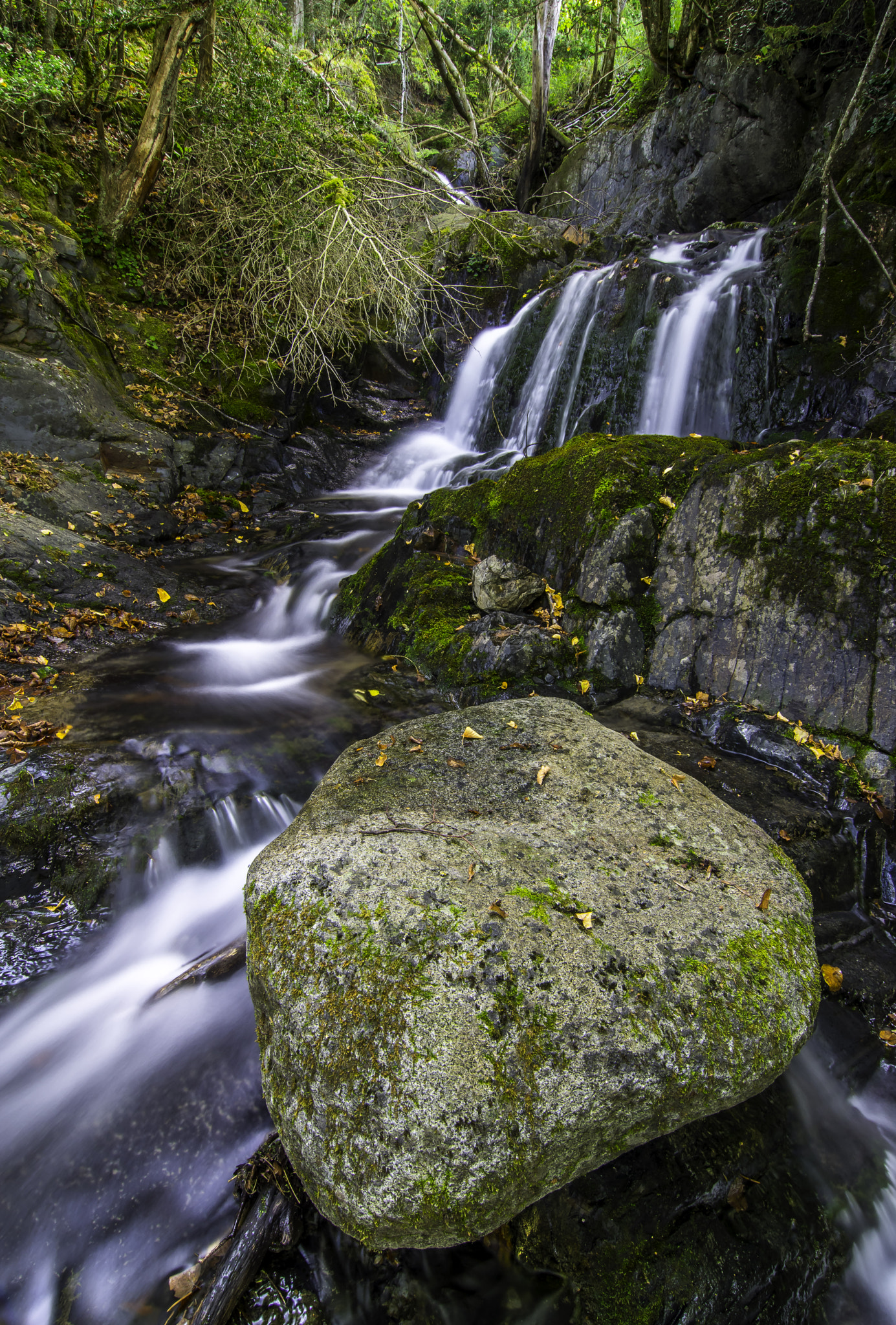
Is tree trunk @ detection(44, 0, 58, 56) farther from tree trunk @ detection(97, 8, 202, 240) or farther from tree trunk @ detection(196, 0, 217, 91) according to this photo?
tree trunk @ detection(196, 0, 217, 91)

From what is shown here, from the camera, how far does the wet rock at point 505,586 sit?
15.9 ft

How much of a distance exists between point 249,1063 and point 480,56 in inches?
523

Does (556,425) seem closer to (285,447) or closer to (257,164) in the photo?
(285,447)

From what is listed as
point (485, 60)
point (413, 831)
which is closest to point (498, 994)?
point (413, 831)

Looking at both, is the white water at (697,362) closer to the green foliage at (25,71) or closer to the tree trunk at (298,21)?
the green foliage at (25,71)

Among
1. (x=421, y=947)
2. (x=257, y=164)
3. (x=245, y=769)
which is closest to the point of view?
(x=421, y=947)

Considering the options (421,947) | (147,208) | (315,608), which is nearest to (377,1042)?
(421,947)

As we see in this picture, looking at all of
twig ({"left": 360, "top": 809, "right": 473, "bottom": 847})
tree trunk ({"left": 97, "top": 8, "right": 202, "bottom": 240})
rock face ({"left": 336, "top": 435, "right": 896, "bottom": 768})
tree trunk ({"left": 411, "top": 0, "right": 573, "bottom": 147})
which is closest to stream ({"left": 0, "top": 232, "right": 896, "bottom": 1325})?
rock face ({"left": 336, "top": 435, "right": 896, "bottom": 768})

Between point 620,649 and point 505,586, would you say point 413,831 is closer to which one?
point 620,649

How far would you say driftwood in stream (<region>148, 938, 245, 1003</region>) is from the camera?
279cm

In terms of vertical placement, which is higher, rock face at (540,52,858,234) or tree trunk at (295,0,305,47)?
tree trunk at (295,0,305,47)

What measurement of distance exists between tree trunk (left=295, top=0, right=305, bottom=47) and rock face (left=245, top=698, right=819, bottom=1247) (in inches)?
573

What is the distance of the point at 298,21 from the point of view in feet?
38.1

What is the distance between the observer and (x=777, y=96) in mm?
9844
